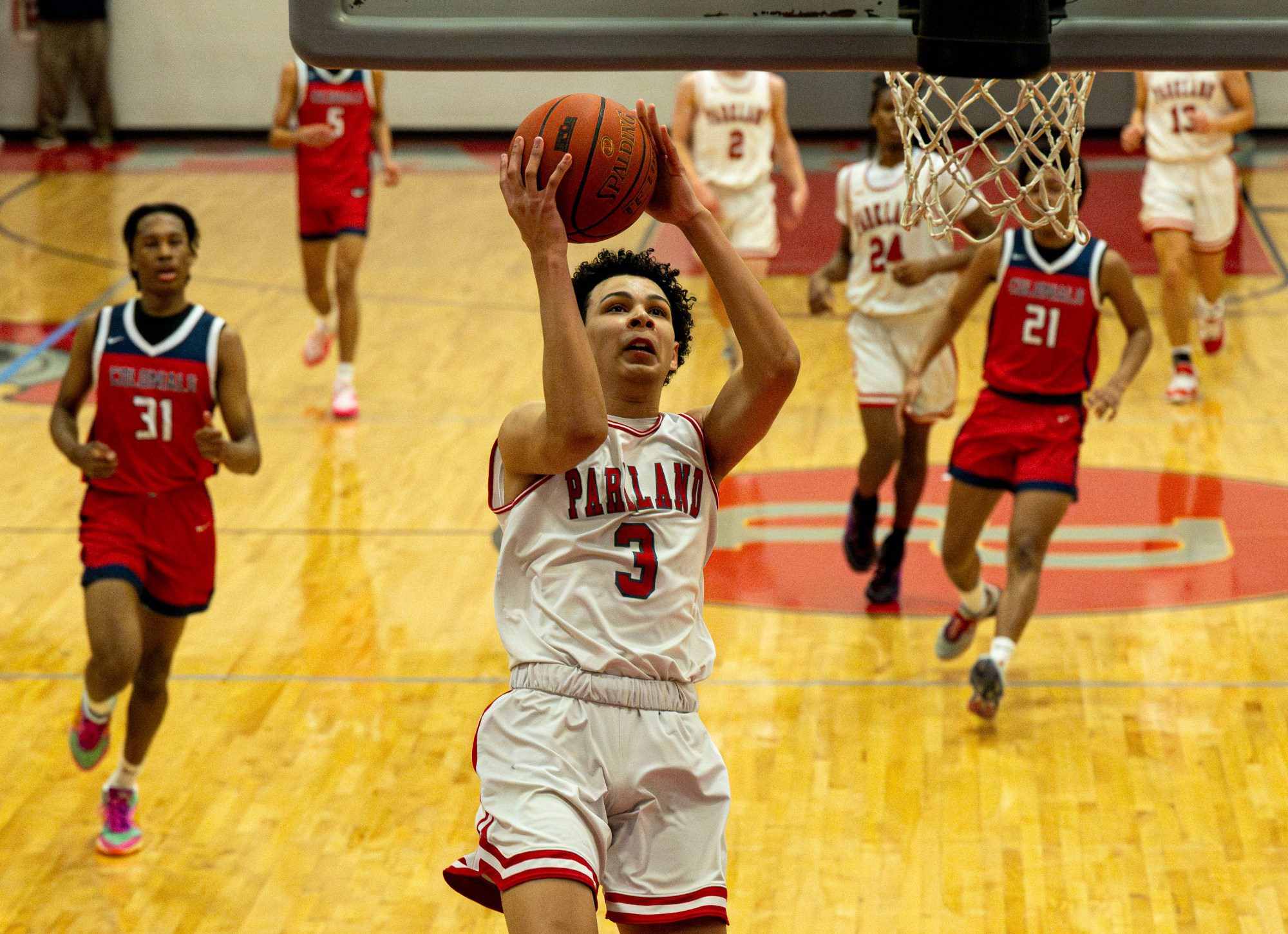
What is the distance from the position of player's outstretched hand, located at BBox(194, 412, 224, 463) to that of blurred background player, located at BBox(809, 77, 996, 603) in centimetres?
279

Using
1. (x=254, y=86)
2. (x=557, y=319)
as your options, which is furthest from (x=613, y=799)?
(x=254, y=86)

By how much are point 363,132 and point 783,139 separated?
92.4 inches

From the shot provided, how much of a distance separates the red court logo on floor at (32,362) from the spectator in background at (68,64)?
7.13 metres

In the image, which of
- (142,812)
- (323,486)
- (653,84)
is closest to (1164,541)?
(323,486)

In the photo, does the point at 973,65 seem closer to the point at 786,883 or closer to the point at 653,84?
the point at 786,883

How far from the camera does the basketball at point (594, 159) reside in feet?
10.7

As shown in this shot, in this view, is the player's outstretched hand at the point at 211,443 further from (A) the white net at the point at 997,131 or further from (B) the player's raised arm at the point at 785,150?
(B) the player's raised arm at the point at 785,150

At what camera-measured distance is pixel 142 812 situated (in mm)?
5289

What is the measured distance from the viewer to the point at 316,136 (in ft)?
30.5

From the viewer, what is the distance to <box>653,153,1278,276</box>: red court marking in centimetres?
1305

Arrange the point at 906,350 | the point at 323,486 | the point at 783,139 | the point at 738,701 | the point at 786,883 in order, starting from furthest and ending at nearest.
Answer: the point at 783,139
the point at 323,486
the point at 906,350
the point at 738,701
the point at 786,883

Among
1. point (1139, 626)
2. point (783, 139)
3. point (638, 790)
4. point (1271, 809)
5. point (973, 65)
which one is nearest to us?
point (973, 65)

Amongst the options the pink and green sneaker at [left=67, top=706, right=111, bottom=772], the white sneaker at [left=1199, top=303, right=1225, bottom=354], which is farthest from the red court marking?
the pink and green sneaker at [left=67, top=706, right=111, bottom=772]

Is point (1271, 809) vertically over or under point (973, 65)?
under
